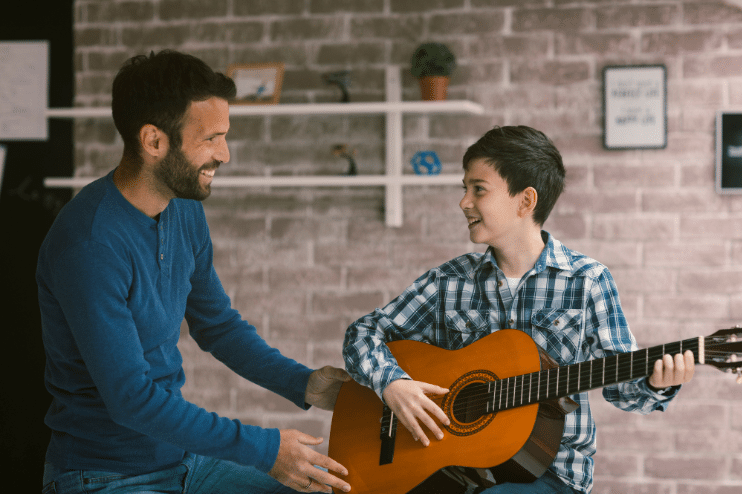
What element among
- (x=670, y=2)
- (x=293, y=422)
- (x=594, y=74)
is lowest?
(x=293, y=422)

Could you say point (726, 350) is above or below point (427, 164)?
below

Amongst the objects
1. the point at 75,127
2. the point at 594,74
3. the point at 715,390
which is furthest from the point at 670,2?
the point at 75,127

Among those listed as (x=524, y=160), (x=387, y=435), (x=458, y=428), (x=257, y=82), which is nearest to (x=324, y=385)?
(x=387, y=435)

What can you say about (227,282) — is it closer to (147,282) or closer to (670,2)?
(147,282)

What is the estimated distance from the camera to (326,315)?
259cm

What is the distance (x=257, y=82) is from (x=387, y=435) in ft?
5.15

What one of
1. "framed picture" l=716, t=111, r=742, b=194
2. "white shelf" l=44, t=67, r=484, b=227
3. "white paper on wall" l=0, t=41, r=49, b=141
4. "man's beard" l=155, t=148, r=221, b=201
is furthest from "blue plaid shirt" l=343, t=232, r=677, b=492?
Answer: "white paper on wall" l=0, t=41, r=49, b=141

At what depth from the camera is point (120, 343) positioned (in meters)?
1.26

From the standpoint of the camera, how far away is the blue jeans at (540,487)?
4.33 ft

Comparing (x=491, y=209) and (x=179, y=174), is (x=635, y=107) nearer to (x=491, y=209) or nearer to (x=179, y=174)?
(x=491, y=209)

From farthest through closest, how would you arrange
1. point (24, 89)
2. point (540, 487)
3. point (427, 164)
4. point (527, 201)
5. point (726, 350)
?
point (24, 89) → point (427, 164) → point (527, 201) → point (540, 487) → point (726, 350)

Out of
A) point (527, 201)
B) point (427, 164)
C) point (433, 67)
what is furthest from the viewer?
point (427, 164)

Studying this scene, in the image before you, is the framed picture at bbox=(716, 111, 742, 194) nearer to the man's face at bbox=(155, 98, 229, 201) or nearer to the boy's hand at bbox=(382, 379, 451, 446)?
the boy's hand at bbox=(382, 379, 451, 446)

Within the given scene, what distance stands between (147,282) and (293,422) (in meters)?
1.39
